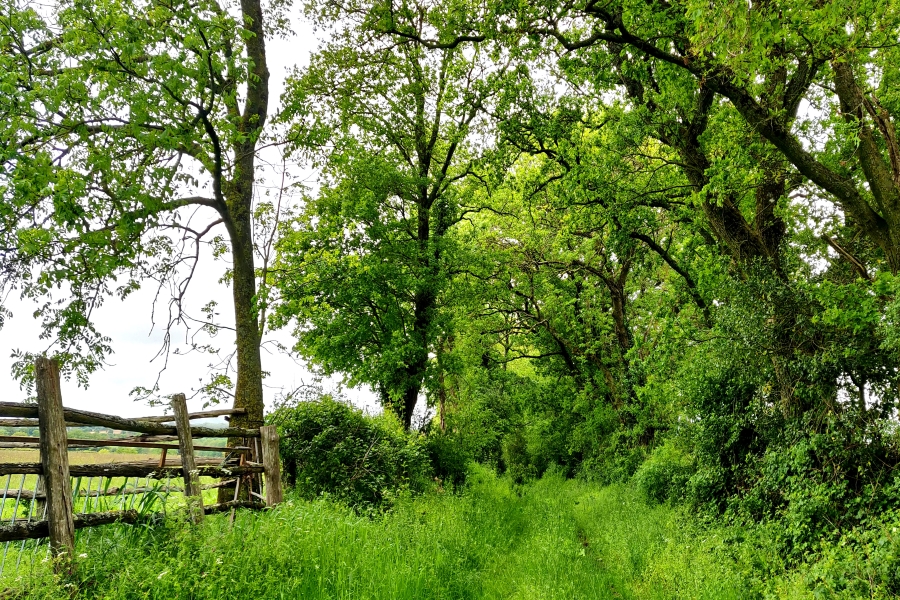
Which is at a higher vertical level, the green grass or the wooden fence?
the wooden fence

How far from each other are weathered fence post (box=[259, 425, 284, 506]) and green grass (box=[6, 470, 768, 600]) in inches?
16.3

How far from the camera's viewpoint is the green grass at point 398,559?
4.61 m

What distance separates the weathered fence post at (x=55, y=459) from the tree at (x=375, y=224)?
9.38 meters

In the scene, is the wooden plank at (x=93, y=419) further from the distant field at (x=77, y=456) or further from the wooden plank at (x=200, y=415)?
the wooden plank at (x=200, y=415)

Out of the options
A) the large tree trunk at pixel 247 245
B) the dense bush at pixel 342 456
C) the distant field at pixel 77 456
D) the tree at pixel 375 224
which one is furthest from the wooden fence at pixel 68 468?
the tree at pixel 375 224

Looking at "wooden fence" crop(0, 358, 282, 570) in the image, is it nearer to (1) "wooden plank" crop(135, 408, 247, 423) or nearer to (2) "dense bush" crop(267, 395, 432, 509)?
(1) "wooden plank" crop(135, 408, 247, 423)

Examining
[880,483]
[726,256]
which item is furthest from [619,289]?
[880,483]

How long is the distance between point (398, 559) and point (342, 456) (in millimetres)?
4876

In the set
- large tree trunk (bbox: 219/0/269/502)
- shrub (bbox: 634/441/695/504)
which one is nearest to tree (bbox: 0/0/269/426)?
large tree trunk (bbox: 219/0/269/502)

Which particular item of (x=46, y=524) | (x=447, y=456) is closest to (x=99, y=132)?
(x=46, y=524)

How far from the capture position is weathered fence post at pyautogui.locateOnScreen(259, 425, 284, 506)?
811 centimetres

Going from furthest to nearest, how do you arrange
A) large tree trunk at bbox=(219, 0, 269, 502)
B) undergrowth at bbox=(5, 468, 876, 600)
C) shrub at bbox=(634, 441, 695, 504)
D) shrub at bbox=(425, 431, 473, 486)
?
shrub at bbox=(425, 431, 473, 486), shrub at bbox=(634, 441, 695, 504), large tree trunk at bbox=(219, 0, 269, 502), undergrowth at bbox=(5, 468, 876, 600)

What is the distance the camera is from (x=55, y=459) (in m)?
4.68

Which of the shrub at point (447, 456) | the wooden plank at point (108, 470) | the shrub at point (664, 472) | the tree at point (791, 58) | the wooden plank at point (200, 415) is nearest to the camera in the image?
the wooden plank at point (108, 470)
